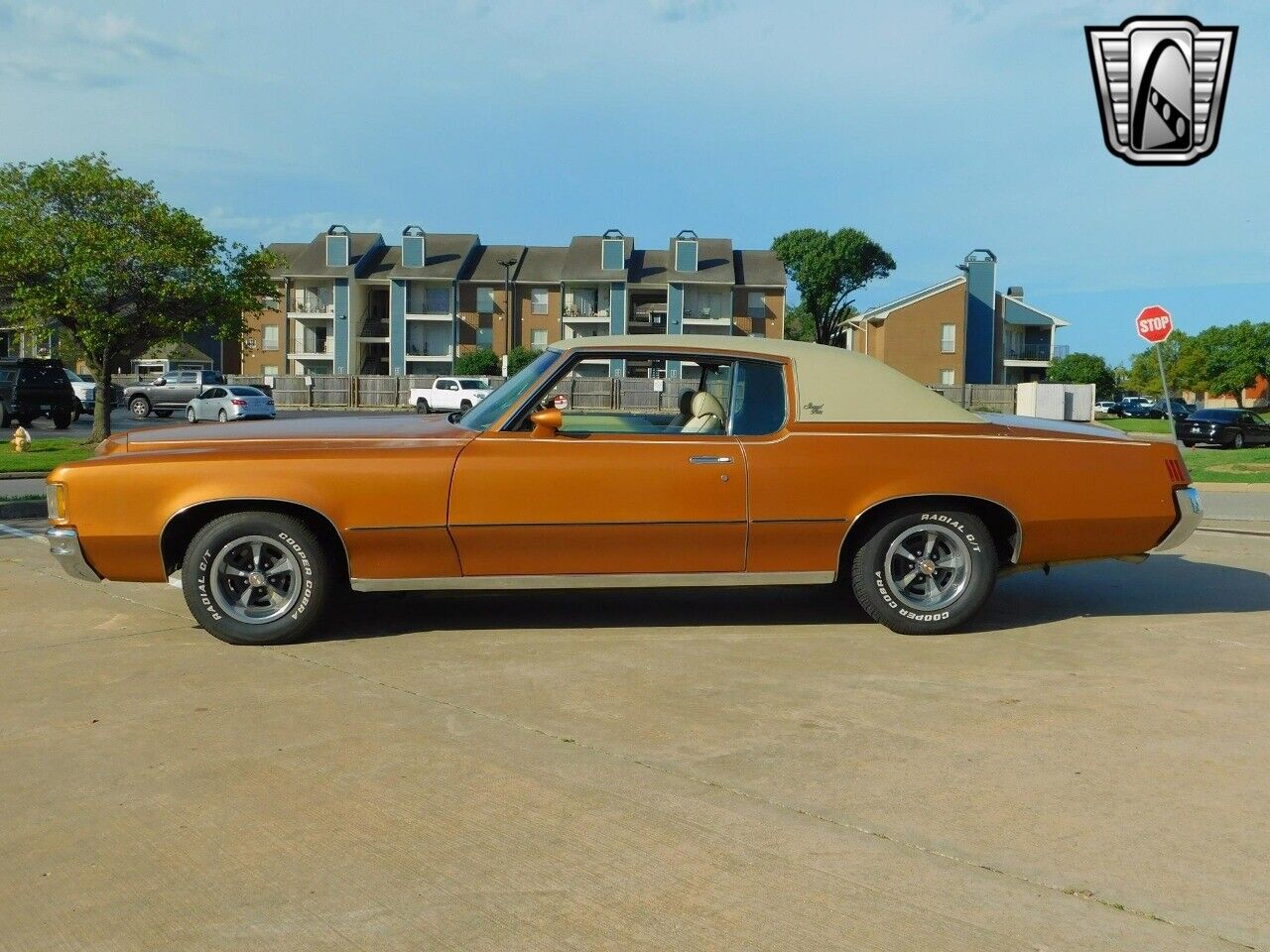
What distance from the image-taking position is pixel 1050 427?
646 cm

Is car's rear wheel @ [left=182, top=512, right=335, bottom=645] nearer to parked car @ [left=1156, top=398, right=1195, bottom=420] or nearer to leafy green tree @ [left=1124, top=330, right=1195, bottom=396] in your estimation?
parked car @ [left=1156, top=398, right=1195, bottom=420]

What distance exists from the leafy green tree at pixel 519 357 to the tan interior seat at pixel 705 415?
5121cm

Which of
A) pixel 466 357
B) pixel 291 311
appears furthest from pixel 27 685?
pixel 291 311

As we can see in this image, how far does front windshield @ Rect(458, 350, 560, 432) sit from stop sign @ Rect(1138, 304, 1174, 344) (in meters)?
13.4

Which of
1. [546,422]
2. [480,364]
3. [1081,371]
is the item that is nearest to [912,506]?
[546,422]

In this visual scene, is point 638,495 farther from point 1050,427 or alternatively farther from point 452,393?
point 452,393

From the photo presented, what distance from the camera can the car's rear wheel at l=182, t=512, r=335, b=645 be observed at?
577 cm

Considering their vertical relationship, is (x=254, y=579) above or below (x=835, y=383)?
below

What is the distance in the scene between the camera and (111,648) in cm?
582

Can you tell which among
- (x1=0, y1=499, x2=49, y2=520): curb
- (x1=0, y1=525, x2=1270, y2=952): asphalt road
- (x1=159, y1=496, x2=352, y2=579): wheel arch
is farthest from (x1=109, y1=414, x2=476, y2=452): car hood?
(x1=0, y1=499, x2=49, y2=520): curb

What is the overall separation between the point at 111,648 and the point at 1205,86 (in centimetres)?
1088

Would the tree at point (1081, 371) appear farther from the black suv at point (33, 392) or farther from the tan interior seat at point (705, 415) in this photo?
the tan interior seat at point (705, 415)

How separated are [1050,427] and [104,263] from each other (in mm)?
19910

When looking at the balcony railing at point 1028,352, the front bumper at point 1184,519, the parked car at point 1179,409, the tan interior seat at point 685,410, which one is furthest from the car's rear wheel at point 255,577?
the balcony railing at point 1028,352
